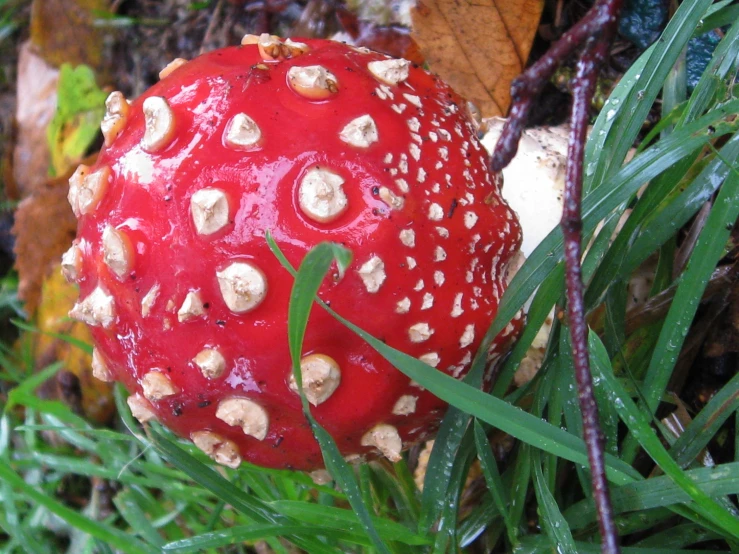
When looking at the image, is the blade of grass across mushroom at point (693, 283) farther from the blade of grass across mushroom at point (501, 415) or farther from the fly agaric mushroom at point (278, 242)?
the fly agaric mushroom at point (278, 242)

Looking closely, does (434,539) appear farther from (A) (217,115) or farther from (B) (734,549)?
(A) (217,115)

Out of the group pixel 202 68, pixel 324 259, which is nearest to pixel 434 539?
pixel 324 259

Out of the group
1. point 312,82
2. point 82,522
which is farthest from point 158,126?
point 82,522

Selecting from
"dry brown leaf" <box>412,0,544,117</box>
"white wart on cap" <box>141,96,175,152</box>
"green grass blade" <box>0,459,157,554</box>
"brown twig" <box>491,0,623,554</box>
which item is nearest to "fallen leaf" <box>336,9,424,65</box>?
"dry brown leaf" <box>412,0,544,117</box>

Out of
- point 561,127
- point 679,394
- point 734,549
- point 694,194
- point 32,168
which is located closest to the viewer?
point 734,549

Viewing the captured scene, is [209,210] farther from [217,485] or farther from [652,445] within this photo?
[652,445]

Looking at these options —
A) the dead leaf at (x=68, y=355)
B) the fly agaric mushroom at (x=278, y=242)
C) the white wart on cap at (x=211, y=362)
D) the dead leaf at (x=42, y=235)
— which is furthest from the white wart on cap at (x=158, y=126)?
the dead leaf at (x=42, y=235)
